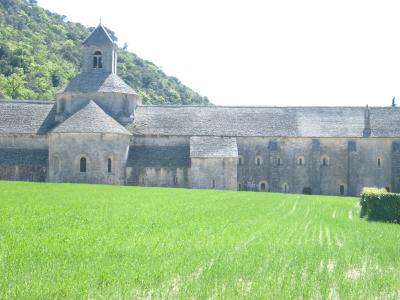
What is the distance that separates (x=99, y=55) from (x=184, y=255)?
2144 inches

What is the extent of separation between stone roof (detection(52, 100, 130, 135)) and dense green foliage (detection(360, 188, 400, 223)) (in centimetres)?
3062

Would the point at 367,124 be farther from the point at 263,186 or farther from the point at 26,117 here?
the point at 26,117

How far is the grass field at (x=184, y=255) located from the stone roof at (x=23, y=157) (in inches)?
1304

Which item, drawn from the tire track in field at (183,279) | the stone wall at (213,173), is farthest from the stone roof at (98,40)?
the tire track in field at (183,279)

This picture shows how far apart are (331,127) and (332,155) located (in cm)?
313

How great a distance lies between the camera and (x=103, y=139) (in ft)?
195

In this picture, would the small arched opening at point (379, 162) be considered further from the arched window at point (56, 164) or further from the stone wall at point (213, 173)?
the arched window at point (56, 164)

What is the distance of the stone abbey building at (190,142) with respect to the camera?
A: 199ft

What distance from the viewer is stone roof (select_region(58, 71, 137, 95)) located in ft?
216

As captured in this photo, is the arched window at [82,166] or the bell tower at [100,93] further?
the bell tower at [100,93]

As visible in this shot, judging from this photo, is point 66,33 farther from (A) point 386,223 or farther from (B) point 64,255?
(B) point 64,255

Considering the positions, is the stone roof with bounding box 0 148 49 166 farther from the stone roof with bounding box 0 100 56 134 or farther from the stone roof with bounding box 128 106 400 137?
the stone roof with bounding box 128 106 400 137

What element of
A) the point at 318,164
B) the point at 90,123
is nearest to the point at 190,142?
the point at 90,123

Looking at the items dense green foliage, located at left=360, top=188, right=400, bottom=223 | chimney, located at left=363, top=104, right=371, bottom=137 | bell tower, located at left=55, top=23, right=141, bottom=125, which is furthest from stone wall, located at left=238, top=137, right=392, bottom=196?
dense green foliage, located at left=360, top=188, right=400, bottom=223
